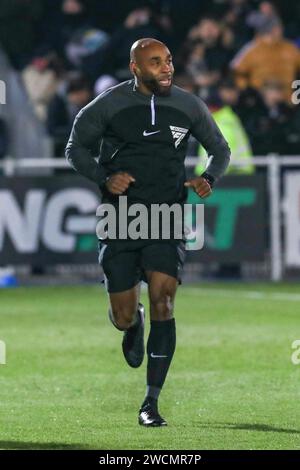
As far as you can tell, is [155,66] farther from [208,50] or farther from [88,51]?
[88,51]

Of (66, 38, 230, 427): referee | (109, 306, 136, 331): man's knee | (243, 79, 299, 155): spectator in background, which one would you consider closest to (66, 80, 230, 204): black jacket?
(66, 38, 230, 427): referee

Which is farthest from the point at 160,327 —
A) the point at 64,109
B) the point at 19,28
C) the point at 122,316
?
the point at 19,28

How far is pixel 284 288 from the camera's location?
1906cm

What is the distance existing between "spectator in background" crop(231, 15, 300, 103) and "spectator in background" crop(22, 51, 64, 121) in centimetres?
268

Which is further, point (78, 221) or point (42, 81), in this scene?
point (42, 81)

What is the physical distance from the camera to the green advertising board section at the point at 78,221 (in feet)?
64.2

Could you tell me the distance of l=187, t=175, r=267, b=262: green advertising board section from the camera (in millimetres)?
19734

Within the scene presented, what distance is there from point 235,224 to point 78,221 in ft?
6.56

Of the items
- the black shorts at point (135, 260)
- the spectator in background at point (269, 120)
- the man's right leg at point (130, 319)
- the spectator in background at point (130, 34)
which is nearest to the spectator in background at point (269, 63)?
the spectator in background at point (269, 120)

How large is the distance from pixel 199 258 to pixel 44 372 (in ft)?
26.7

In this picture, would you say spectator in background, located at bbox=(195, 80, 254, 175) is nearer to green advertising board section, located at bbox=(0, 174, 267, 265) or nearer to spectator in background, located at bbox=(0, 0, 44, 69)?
green advertising board section, located at bbox=(0, 174, 267, 265)

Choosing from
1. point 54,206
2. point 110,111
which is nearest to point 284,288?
point 54,206

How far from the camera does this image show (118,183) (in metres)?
9.16

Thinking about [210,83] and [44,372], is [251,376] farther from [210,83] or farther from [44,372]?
[210,83]
